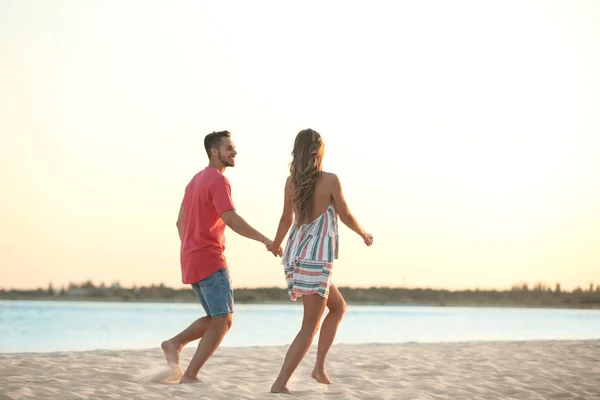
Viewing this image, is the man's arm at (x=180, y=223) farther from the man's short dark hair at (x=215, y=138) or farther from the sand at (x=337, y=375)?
the sand at (x=337, y=375)

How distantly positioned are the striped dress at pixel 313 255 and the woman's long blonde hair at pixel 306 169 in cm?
11

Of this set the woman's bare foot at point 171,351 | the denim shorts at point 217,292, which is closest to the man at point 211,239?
the denim shorts at point 217,292

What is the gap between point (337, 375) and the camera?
781 cm

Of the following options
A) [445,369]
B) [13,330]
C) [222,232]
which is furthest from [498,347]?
[13,330]

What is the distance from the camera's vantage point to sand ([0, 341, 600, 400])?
635 centimetres

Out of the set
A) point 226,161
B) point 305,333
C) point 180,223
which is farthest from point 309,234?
point 180,223

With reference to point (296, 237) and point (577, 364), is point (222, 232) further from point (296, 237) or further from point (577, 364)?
point (577, 364)

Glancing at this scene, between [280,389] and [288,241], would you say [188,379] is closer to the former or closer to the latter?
[280,389]

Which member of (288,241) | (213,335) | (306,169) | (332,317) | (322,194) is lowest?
(213,335)

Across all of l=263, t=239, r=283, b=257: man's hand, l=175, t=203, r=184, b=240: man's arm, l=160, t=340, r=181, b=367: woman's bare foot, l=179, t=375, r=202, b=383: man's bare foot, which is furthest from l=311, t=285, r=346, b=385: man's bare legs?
l=175, t=203, r=184, b=240: man's arm

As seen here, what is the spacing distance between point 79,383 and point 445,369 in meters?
3.70

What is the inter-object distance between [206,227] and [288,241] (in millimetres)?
673

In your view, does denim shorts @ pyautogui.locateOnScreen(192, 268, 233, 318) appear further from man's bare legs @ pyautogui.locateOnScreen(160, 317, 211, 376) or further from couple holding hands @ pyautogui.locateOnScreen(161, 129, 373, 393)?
man's bare legs @ pyautogui.locateOnScreen(160, 317, 211, 376)

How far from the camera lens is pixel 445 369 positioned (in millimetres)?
8570
